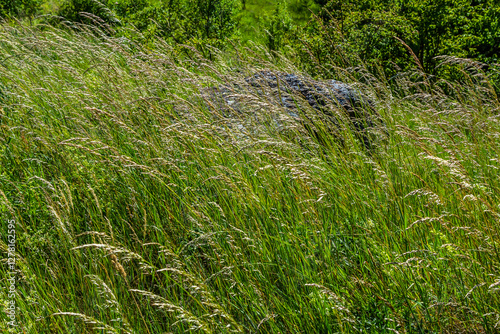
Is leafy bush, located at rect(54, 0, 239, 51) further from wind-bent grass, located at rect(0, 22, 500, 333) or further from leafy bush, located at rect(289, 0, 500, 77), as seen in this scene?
wind-bent grass, located at rect(0, 22, 500, 333)

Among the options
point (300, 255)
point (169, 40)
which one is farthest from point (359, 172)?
point (169, 40)

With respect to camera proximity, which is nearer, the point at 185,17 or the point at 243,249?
the point at 243,249

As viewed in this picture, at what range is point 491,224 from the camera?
1884 mm

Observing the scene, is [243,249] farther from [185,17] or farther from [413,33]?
[185,17]

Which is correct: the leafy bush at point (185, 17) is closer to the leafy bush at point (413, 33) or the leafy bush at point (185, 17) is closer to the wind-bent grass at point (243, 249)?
the leafy bush at point (413, 33)

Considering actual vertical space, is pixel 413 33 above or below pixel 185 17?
below

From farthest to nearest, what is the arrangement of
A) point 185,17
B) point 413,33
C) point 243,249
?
point 185,17 → point 413,33 → point 243,249

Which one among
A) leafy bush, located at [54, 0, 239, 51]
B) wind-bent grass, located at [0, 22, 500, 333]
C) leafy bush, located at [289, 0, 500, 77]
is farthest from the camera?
leafy bush, located at [54, 0, 239, 51]

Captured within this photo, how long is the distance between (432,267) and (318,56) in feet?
18.2

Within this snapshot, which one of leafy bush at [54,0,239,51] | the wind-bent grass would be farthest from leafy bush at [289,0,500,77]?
the wind-bent grass

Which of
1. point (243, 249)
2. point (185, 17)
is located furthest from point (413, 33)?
point (243, 249)

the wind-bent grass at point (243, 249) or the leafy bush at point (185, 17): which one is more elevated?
the leafy bush at point (185, 17)

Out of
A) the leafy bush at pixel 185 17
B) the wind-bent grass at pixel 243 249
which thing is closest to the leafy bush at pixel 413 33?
the leafy bush at pixel 185 17

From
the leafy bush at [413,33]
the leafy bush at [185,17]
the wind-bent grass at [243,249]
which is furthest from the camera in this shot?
the leafy bush at [185,17]
